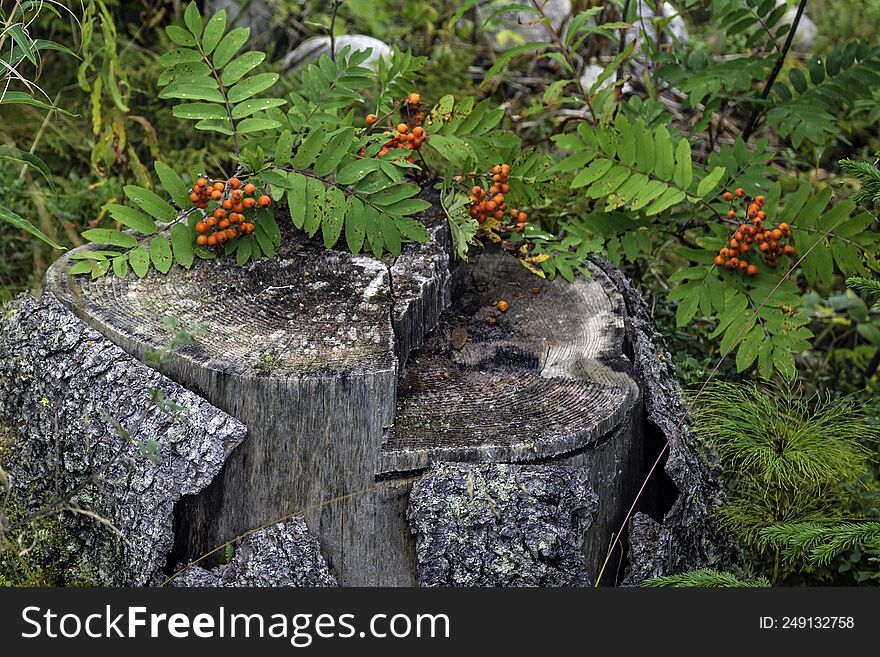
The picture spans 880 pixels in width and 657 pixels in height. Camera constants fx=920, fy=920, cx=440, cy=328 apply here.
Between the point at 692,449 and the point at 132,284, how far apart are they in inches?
70.9

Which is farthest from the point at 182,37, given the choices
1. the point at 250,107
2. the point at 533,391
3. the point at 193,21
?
the point at 533,391

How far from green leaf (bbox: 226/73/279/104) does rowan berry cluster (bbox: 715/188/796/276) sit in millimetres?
1593

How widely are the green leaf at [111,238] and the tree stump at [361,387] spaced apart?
4.5 inches

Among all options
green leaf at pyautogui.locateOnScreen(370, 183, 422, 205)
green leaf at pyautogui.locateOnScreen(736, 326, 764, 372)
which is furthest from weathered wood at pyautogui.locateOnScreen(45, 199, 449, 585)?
green leaf at pyautogui.locateOnScreen(736, 326, 764, 372)

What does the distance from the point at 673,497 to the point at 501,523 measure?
658 mm

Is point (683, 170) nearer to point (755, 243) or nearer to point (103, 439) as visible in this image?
point (755, 243)

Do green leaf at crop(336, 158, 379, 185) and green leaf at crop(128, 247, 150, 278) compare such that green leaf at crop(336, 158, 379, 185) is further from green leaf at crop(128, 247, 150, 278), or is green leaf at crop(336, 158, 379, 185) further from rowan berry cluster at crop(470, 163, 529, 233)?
green leaf at crop(128, 247, 150, 278)

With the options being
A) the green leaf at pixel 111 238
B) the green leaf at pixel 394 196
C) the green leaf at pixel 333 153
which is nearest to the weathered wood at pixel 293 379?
the green leaf at pixel 111 238

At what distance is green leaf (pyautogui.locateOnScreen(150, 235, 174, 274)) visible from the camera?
2814 millimetres

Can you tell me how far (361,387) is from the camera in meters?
2.42

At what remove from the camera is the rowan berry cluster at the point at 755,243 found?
10.0 ft

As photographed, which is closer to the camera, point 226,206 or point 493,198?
point 226,206

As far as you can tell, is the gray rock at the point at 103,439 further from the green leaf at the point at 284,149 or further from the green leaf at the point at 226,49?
the green leaf at the point at 226,49

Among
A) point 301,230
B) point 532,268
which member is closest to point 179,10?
point 301,230
